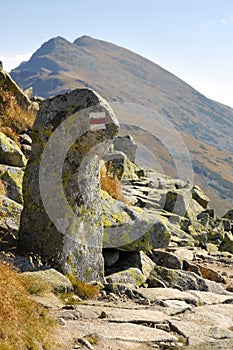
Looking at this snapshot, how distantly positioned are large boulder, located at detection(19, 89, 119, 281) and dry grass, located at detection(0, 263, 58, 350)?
2.39 meters

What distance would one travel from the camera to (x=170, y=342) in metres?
8.10

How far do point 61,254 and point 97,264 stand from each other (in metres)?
1.37

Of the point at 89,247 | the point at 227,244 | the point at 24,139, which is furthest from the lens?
A: the point at 227,244

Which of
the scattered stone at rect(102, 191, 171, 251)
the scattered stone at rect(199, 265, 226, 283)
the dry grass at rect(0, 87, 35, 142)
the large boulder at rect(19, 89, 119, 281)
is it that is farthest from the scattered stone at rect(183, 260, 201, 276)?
the dry grass at rect(0, 87, 35, 142)

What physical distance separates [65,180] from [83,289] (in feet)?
8.72

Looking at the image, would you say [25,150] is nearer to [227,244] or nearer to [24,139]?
[24,139]

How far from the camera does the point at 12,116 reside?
63.5 ft

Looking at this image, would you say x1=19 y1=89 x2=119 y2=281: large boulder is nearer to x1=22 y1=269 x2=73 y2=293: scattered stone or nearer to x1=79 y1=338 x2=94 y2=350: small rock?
x1=22 y1=269 x2=73 y2=293: scattered stone

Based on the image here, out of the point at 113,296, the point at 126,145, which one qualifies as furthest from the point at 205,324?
the point at 126,145

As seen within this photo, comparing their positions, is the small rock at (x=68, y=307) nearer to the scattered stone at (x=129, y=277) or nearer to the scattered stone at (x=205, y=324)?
the scattered stone at (x=205, y=324)

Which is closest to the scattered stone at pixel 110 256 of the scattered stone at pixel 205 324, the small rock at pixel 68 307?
the scattered stone at pixel 205 324

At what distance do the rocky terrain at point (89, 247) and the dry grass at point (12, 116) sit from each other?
394cm

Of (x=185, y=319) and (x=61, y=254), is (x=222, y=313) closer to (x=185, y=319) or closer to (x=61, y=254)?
(x=185, y=319)

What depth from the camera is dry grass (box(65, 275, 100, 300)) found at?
10.5 metres
